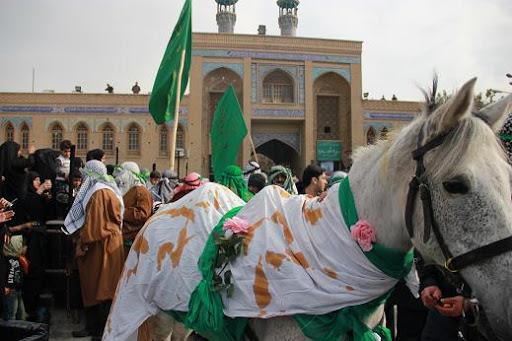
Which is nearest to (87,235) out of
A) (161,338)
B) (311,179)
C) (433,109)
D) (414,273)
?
(161,338)

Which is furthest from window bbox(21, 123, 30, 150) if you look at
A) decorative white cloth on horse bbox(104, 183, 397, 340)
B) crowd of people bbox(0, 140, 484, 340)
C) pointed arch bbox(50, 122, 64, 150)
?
decorative white cloth on horse bbox(104, 183, 397, 340)

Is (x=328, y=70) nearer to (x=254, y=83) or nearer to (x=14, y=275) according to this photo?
(x=254, y=83)

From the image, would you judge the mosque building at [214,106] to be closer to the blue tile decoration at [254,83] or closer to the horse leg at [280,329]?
the blue tile decoration at [254,83]

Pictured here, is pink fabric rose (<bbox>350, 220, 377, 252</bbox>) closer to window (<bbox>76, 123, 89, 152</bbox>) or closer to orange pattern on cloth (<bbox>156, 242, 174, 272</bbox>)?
orange pattern on cloth (<bbox>156, 242, 174, 272</bbox>)

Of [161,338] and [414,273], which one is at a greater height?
[414,273]

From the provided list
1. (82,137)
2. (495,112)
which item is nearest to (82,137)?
(82,137)

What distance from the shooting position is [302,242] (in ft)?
5.70

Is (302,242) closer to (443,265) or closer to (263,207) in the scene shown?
(263,207)

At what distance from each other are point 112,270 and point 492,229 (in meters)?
3.93

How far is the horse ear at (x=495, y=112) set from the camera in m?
1.42

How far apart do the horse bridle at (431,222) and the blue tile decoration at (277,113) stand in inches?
917

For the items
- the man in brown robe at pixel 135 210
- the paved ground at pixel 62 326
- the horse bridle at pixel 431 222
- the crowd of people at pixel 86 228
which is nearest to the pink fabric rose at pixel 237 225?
the horse bridle at pixel 431 222

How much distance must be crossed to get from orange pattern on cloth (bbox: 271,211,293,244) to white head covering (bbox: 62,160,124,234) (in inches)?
118

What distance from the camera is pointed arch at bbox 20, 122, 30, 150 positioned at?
2456 cm
